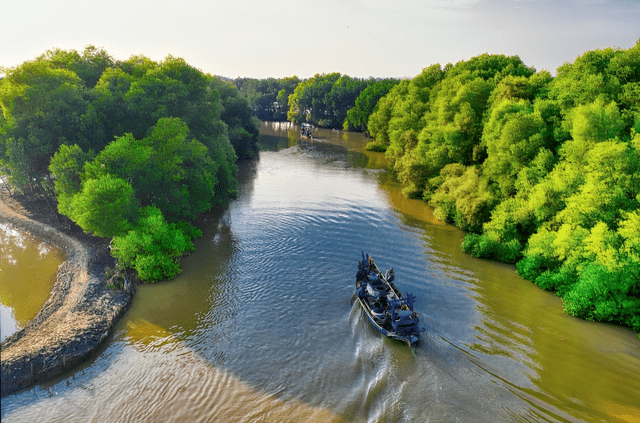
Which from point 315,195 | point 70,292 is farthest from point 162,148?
point 315,195

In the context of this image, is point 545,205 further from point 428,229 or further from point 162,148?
point 162,148

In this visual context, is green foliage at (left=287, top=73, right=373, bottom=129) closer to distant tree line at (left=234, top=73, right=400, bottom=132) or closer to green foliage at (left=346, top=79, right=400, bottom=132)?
distant tree line at (left=234, top=73, right=400, bottom=132)

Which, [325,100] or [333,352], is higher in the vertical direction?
[325,100]

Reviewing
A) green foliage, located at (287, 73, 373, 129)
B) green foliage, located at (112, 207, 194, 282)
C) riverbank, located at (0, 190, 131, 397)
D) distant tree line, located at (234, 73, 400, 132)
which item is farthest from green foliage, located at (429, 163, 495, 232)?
green foliage, located at (287, 73, 373, 129)

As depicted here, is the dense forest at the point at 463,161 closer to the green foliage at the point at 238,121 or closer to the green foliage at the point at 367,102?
the green foliage at the point at 238,121

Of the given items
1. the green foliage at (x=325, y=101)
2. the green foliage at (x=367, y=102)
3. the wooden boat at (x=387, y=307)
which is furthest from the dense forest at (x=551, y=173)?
the green foliage at (x=325, y=101)

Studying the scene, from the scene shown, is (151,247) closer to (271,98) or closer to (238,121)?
(238,121)

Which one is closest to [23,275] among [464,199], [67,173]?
[67,173]
